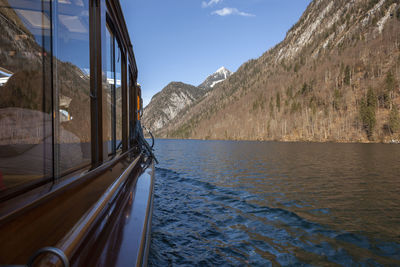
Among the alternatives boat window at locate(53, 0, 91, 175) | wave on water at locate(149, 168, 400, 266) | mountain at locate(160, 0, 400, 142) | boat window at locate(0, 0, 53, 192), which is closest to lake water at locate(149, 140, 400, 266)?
wave on water at locate(149, 168, 400, 266)

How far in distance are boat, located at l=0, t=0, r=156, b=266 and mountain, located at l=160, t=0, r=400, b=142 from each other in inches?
1810

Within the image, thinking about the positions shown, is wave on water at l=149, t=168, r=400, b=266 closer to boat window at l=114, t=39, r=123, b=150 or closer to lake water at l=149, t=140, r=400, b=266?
lake water at l=149, t=140, r=400, b=266

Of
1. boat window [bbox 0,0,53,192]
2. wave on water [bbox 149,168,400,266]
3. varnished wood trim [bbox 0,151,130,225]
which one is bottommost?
wave on water [bbox 149,168,400,266]

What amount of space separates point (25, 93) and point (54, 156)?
46 cm

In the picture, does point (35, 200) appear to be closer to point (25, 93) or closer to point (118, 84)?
point (25, 93)

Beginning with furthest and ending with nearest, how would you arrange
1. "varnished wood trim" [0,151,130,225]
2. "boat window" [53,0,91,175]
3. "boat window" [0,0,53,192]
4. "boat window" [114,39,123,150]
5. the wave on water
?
"boat window" [114,39,123,150], the wave on water, "boat window" [53,0,91,175], "boat window" [0,0,53,192], "varnished wood trim" [0,151,130,225]

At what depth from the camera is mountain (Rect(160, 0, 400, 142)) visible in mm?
43969

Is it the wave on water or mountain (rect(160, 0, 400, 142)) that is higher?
mountain (rect(160, 0, 400, 142))

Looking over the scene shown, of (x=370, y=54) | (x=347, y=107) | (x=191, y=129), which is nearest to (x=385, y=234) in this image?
(x=347, y=107)

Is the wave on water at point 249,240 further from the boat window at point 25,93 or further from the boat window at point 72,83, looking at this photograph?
the boat window at point 25,93

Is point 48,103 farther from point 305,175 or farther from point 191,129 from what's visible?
point 191,129

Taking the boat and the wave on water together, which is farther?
the wave on water

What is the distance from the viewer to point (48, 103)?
1545mm

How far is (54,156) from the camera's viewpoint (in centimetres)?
162
